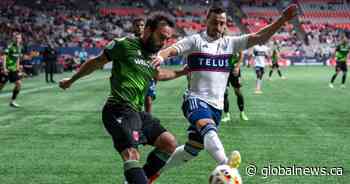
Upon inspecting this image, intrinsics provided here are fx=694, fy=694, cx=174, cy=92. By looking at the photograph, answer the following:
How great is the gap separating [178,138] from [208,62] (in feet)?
17.2

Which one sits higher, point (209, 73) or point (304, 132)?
point (209, 73)

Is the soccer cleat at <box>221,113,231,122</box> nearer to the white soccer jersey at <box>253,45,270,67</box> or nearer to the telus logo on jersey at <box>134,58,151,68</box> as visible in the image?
the telus logo on jersey at <box>134,58,151,68</box>

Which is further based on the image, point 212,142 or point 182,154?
point 182,154

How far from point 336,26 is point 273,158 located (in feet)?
218

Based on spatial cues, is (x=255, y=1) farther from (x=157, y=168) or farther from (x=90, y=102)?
(x=157, y=168)

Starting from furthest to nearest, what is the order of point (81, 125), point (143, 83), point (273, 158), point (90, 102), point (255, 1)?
1. point (255, 1)
2. point (90, 102)
3. point (81, 125)
4. point (273, 158)
5. point (143, 83)

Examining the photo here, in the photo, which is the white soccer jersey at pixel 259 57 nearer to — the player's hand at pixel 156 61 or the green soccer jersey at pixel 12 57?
the green soccer jersey at pixel 12 57

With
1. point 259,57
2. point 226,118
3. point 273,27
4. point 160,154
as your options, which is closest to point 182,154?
point 160,154

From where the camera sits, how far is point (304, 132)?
1473 cm

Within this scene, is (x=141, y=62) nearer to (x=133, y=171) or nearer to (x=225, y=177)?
(x=133, y=171)

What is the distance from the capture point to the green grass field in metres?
9.51

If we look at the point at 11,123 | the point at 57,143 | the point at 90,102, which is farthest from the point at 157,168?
the point at 90,102

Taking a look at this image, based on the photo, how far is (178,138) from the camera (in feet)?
44.7
